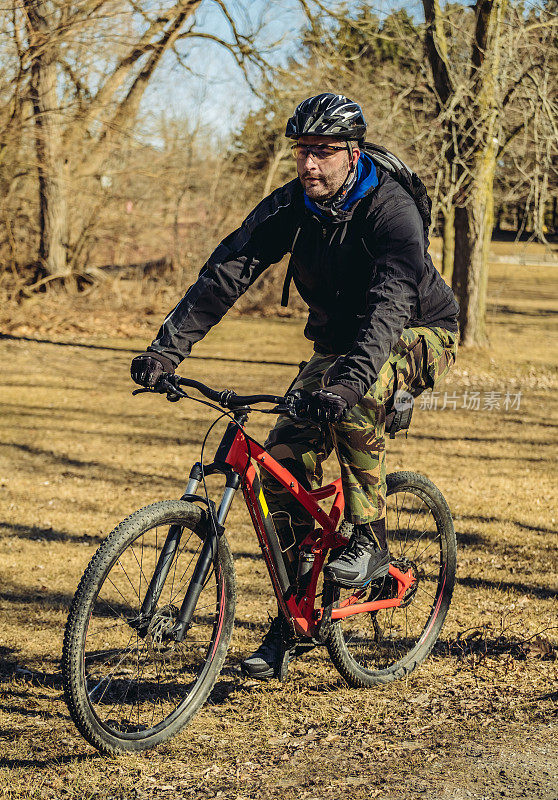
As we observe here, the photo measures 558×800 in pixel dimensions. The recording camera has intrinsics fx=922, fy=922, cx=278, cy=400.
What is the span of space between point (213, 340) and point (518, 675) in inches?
649

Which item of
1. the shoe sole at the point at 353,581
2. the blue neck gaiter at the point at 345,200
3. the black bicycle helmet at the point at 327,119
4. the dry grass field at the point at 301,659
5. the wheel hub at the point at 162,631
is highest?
the black bicycle helmet at the point at 327,119

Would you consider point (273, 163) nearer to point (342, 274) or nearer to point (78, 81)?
point (78, 81)

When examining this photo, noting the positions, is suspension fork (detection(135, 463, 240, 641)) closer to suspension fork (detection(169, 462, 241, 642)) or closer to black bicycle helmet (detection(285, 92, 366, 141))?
suspension fork (detection(169, 462, 241, 642))

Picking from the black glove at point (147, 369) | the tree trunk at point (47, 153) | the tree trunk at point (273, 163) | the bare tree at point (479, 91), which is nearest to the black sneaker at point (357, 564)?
the black glove at point (147, 369)

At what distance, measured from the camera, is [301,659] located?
14.0 feet

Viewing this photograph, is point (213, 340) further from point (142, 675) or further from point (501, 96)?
point (142, 675)

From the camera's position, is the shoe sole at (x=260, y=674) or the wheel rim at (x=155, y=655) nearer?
the wheel rim at (x=155, y=655)

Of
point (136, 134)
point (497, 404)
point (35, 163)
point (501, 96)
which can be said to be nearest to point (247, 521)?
point (497, 404)

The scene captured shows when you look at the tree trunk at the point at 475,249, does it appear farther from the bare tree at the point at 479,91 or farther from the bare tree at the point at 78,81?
the bare tree at the point at 78,81

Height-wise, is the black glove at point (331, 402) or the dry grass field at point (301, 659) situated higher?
the black glove at point (331, 402)

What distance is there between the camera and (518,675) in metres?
4.03

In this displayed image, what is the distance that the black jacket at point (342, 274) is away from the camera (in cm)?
318

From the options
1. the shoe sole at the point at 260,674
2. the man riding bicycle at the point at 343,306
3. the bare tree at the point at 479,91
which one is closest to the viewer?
the man riding bicycle at the point at 343,306

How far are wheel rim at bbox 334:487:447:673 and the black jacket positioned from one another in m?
0.94
